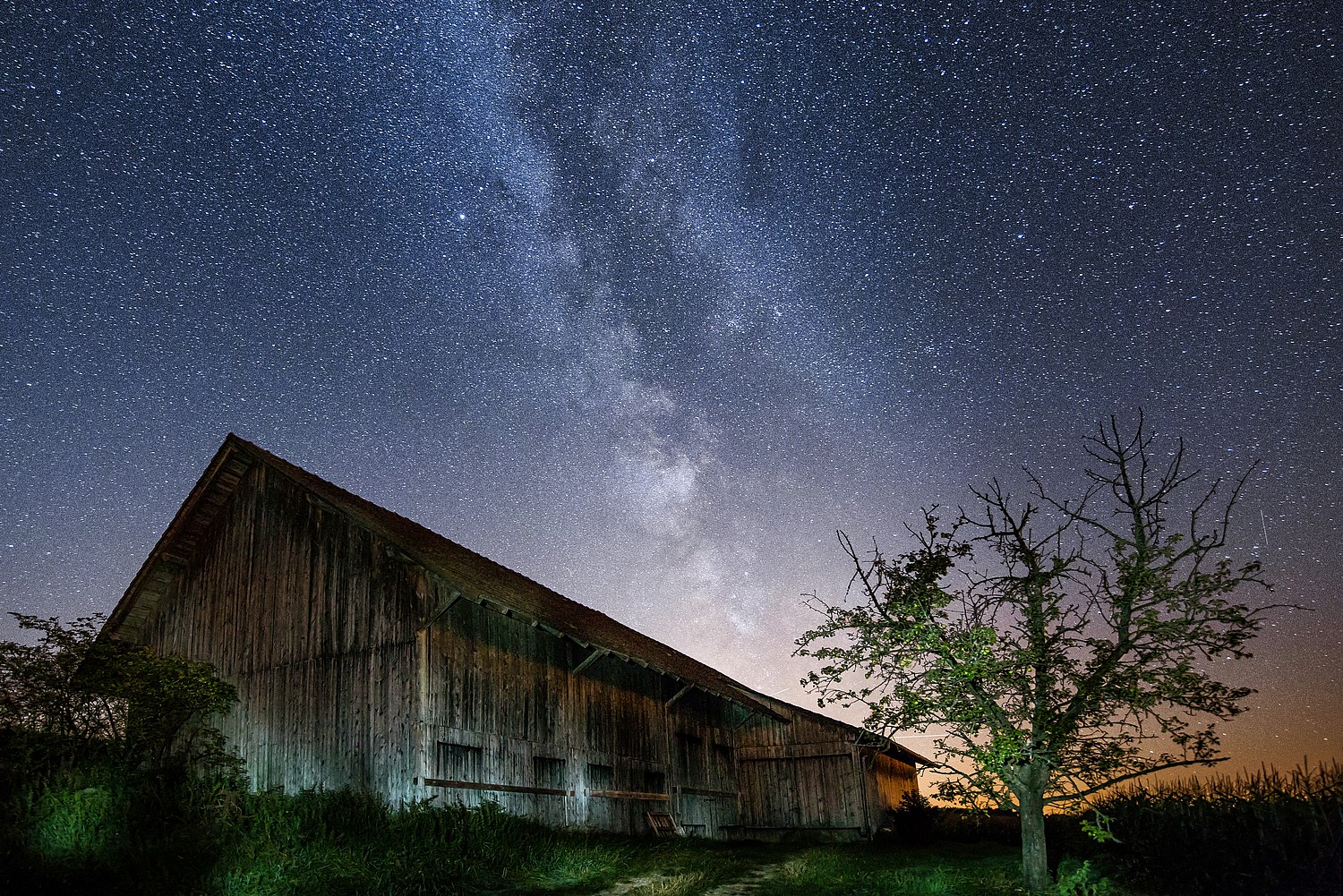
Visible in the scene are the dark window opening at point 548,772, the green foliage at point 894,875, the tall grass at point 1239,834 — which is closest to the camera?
the tall grass at point 1239,834

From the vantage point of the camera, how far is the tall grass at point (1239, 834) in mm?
9867

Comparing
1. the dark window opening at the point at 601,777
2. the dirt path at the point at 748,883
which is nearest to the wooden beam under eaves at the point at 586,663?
the dark window opening at the point at 601,777

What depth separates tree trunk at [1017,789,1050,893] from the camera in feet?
45.9

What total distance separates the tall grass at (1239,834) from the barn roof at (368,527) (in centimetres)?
1047

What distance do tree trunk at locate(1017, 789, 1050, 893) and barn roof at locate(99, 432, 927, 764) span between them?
8767 millimetres

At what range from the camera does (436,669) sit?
18.1 meters

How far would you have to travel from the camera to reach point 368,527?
19094 millimetres

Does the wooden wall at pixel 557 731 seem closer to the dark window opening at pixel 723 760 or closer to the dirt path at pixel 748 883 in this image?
the dark window opening at pixel 723 760

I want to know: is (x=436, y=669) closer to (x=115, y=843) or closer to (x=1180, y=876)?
(x=115, y=843)

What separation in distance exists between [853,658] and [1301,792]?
19.2 ft

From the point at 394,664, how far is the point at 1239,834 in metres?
14.4

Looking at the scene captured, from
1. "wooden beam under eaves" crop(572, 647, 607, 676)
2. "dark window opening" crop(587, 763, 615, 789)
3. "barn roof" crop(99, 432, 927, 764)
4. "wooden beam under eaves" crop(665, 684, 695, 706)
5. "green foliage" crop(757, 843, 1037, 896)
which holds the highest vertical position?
"barn roof" crop(99, 432, 927, 764)

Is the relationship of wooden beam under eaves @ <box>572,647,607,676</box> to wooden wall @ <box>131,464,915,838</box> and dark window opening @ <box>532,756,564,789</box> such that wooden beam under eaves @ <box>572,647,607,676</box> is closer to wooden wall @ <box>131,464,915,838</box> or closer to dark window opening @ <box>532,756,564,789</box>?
wooden wall @ <box>131,464,915,838</box>

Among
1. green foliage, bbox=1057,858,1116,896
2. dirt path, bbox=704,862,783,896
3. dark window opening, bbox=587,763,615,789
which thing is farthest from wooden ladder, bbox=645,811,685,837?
green foliage, bbox=1057,858,1116,896
